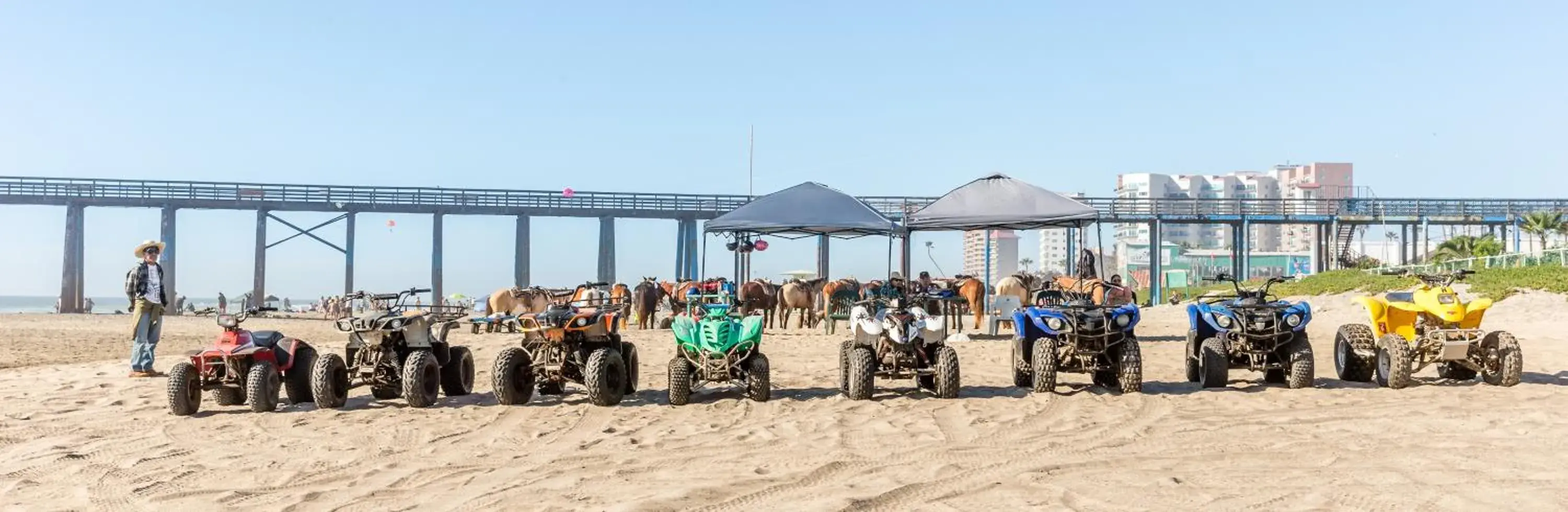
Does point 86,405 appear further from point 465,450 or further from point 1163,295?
point 1163,295

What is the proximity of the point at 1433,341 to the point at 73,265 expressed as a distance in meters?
41.9

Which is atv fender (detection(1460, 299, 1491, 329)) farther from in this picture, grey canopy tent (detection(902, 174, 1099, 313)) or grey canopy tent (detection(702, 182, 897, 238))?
grey canopy tent (detection(702, 182, 897, 238))

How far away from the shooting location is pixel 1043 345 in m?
10.2

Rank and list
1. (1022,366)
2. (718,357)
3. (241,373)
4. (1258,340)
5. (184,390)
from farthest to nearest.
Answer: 1. (1022,366)
2. (1258,340)
3. (718,357)
4. (241,373)
5. (184,390)

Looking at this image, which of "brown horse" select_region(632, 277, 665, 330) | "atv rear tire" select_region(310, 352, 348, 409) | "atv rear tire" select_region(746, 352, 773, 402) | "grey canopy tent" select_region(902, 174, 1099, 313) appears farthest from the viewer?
"brown horse" select_region(632, 277, 665, 330)

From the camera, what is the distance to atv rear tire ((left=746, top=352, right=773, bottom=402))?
31.8 feet

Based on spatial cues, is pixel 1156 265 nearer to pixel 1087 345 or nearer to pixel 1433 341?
pixel 1433 341

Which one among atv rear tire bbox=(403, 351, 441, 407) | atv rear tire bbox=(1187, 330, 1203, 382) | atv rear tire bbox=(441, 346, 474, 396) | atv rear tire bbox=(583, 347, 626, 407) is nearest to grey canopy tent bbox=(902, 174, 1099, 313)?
atv rear tire bbox=(1187, 330, 1203, 382)

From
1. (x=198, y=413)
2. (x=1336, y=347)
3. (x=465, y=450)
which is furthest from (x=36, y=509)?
(x=1336, y=347)

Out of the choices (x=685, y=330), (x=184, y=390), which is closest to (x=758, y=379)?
(x=685, y=330)

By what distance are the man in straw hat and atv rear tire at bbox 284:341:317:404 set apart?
319 centimetres

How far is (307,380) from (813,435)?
15.4 ft

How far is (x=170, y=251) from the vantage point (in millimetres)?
38844

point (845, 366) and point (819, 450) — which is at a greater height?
point (845, 366)
